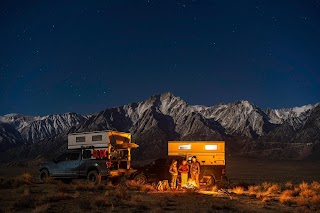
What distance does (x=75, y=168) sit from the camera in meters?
22.9

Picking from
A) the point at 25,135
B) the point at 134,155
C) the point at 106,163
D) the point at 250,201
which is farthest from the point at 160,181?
the point at 25,135

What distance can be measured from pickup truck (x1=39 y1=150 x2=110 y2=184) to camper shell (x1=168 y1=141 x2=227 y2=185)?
505cm

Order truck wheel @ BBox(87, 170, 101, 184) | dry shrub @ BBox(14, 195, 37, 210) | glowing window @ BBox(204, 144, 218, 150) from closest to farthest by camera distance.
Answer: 1. dry shrub @ BBox(14, 195, 37, 210)
2. truck wheel @ BBox(87, 170, 101, 184)
3. glowing window @ BBox(204, 144, 218, 150)

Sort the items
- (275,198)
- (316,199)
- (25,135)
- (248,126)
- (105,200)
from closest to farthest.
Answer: (105,200)
(316,199)
(275,198)
(248,126)
(25,135)

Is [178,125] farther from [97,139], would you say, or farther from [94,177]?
[94,177]

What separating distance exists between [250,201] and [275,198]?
2.05m

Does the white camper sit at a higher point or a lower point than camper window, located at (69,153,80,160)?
higher

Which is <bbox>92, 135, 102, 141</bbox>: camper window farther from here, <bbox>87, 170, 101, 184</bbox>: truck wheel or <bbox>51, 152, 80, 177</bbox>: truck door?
<bbox>87, 170, 101, 184</bbox>: truck wheel

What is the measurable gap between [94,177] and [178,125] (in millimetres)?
124919

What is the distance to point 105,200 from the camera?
15.5 metres

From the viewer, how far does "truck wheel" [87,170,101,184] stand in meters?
22.2

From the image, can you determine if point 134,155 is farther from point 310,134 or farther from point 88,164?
point 88,164

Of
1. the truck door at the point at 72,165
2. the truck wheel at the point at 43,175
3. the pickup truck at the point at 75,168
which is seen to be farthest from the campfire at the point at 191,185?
the truck wheel at the point at 43,175

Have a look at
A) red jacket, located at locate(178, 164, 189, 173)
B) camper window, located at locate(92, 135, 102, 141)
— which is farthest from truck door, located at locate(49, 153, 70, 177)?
red jacket, located at locate(178, 164, 189, 173)
